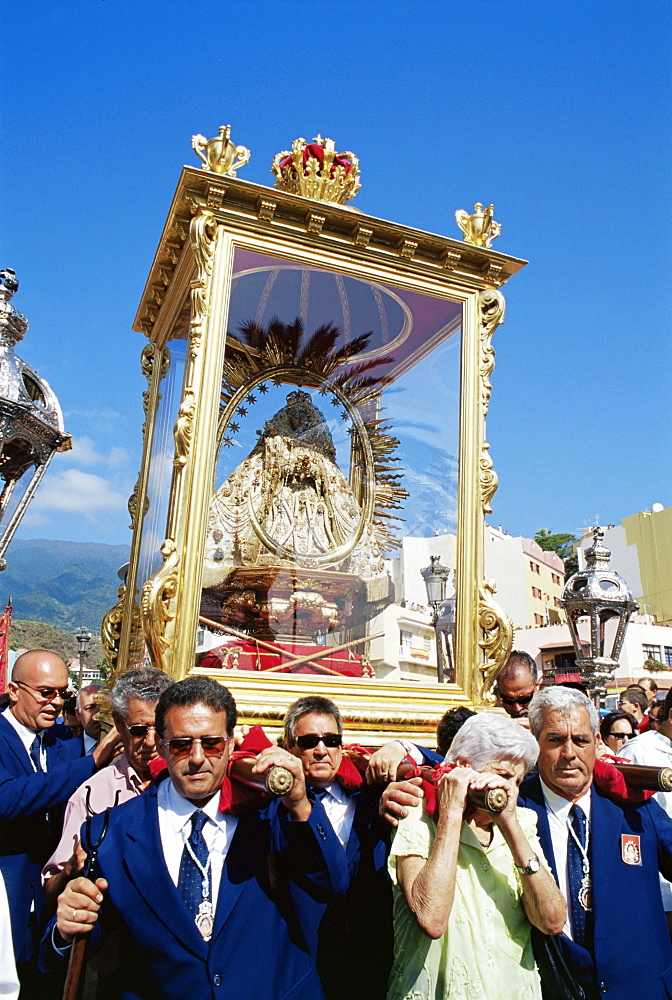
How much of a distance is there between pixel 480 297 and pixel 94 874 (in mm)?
3299

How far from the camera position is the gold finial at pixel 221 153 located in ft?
11.7

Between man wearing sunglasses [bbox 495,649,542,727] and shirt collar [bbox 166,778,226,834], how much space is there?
197cm

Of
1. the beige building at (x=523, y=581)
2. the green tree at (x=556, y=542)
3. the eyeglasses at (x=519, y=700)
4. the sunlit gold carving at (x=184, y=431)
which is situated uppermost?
the green tree at (x=556, y=542)

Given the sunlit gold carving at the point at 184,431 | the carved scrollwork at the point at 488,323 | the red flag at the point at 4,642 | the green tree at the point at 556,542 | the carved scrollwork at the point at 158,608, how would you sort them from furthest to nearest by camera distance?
the green tree at the point at 556,542 → the red flag at the point at 4,642 → the carved scrollwork at the point at 488,323 → the sunlit gold carving at the point at 184,431 → the carved scrollwork at the point at 158,608

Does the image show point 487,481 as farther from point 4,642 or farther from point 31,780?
point 4,642

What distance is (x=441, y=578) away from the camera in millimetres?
3875

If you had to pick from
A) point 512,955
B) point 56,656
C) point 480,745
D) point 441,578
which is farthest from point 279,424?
point 512,955

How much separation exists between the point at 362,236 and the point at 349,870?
290cm

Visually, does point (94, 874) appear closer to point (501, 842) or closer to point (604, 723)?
point (501, 842)

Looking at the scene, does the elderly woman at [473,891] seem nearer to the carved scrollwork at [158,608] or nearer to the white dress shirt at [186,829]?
the white dress shirt at [186,829]

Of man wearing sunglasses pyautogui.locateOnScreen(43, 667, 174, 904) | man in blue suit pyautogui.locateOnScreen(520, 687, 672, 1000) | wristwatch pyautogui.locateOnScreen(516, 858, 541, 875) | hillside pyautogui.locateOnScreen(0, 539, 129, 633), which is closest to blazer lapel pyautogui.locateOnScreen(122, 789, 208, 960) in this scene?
man wearing sunglasses pyautogui.locateOnScreen(43, 667, 174, 904)

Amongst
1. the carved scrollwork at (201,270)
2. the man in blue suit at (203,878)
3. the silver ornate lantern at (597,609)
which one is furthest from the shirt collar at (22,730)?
the silver ornate lantern at (597,609)

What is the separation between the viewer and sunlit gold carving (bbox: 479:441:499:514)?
3.93 meters

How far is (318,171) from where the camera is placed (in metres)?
4.05
